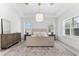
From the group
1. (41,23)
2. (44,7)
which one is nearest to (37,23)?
(41,23)

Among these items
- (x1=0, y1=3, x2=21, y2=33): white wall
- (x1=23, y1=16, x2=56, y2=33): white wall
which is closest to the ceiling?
(x1=0, y1=3, x2=21, y2=33): white wall

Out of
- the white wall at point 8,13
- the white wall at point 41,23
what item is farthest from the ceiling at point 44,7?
the white wall at point 41,23

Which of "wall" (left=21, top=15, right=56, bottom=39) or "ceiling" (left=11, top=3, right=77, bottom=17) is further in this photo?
"wall" (left=21, top=15, right=56, bottom=39)

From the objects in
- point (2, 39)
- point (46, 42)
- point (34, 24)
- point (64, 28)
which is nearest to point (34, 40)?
point (46, 42)

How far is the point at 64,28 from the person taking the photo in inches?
321

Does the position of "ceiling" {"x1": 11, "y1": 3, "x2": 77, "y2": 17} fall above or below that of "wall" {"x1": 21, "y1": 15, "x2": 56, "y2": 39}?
above

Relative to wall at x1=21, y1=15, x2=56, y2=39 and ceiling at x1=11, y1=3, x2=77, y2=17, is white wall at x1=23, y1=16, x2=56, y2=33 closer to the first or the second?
wall at x1=21, y1=15, x2=56, y2=39

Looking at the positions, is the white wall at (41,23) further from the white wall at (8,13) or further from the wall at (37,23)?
the white wall at (8,13)

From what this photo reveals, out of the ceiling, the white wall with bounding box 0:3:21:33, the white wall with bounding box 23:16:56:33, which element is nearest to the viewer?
the ceiling

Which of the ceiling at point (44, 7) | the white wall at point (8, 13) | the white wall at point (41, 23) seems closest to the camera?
the ceiling at point (44, 7)

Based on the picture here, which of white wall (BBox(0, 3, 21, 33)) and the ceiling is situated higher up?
the ceiling

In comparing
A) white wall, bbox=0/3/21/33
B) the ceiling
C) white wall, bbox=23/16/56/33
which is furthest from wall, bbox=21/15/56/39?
white wall, bbox=0/3/21/33

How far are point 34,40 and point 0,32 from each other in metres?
2.09

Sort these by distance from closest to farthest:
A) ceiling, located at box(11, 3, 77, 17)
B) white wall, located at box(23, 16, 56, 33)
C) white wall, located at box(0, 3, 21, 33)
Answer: ceiling, located at box(11, 3, 77, 17)
white wall, located at box(0, 3, 21, 33)
white wall, located at box(23, 16, 56, 33)
